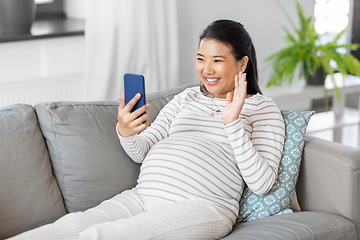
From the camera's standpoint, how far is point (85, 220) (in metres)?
1.36

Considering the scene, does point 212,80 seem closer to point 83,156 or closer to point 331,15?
point 83,156

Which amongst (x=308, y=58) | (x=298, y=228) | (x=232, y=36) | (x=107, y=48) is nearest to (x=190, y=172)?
(x=298, y=228)

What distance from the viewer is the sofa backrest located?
5.19 feet

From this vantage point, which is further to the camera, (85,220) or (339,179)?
(339,179)

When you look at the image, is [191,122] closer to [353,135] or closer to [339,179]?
[339,179]

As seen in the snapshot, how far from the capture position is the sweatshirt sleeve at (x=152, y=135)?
1551 millimetres

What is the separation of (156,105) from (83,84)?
0.66 metres

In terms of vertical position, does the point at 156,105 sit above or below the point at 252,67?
below

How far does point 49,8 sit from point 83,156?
4.38 feet

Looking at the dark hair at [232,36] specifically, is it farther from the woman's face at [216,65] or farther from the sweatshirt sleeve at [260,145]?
the sweatshirt sleeve at [260,145]

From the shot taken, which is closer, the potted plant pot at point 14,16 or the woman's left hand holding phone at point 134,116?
the woman's left hand holding phone at point 134,116

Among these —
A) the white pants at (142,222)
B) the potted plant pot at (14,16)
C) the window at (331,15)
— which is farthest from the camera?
the window at (331,15)

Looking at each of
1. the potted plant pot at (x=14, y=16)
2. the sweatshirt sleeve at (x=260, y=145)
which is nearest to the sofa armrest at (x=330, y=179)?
the sweatshirt sleeve at (x=260, y=145)

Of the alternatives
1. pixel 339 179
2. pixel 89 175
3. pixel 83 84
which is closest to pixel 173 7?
pixel 83 84
